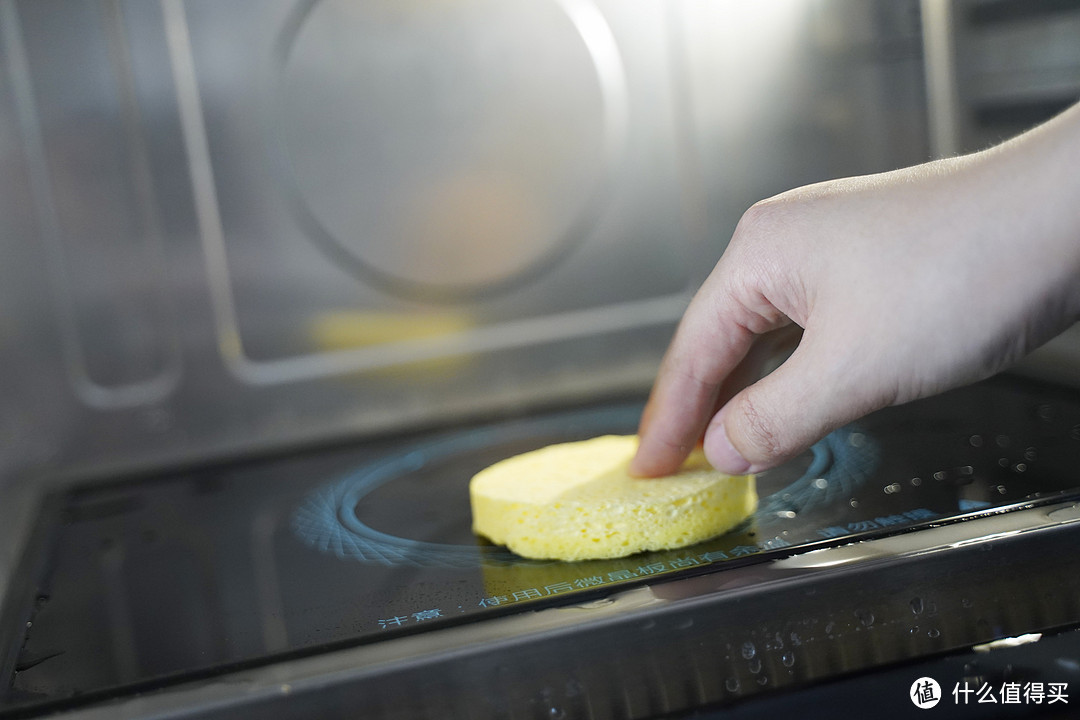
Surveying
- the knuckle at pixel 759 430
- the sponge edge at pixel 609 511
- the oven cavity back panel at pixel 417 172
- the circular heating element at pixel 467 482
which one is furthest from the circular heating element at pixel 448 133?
the knuckle at pixel 759 430

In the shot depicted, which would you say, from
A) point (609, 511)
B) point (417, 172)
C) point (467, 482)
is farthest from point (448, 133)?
point (609, 511)

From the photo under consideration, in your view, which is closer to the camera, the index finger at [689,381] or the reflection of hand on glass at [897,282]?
the reflection of hand on glass at [897,282]

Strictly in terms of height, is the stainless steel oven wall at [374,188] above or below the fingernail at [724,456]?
above

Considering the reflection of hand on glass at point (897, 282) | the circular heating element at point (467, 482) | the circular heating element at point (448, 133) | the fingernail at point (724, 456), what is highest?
the circular heating element at point (448, 133)

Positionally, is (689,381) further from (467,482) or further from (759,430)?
(467,482)

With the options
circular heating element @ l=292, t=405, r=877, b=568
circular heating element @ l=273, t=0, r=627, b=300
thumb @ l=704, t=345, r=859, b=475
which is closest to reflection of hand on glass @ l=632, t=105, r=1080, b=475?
thumb @ l=704, t=345, r=859, b=475

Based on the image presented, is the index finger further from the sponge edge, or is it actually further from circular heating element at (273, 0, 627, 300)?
circular heating element at (273, 0, 627, 300)

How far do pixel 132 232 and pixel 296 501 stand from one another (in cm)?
36

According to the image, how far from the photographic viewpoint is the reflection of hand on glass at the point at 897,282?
1.58 feet

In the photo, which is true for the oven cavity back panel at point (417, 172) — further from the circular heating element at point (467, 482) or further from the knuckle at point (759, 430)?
the knuckle at point (759, 430)

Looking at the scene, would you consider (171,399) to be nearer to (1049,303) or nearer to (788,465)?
(788,465)

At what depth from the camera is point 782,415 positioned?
1.83 ft

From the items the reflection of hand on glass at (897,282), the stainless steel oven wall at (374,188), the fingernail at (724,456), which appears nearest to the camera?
the reflection of hand on glass at (897,282)

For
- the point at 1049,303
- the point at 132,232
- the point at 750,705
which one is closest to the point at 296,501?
the point at 132,232
